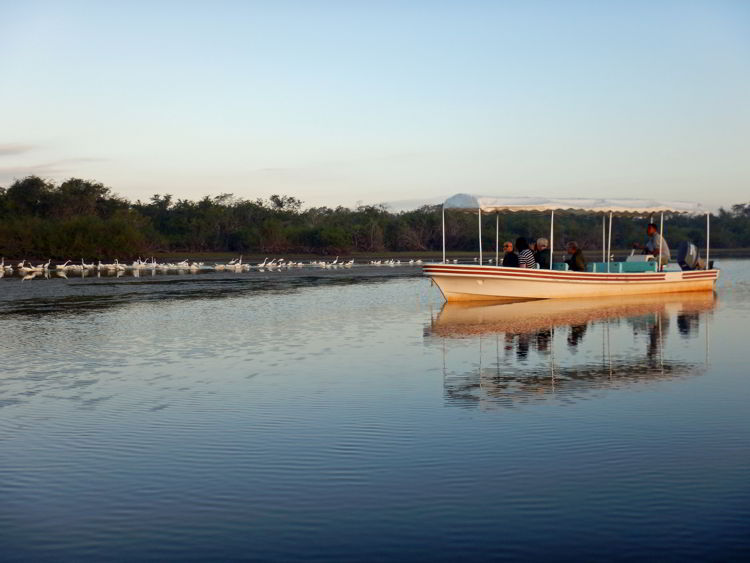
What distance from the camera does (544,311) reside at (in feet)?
82.7

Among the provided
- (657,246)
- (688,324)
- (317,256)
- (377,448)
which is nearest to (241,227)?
(317,256)

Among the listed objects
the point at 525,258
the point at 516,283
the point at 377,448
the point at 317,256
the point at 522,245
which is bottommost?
the point at 377,448

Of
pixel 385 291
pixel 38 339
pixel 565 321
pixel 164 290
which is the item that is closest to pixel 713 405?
pixel 565 321

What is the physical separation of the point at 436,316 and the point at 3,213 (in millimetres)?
84950

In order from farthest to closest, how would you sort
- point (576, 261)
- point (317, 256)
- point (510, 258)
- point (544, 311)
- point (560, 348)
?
point (317, 256)
point (576, 261)
point (510, 258)
point (544, 311)
point (560, 348)

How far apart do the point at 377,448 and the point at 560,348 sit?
27.9ft

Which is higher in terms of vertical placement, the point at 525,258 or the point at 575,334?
the point at 525,258

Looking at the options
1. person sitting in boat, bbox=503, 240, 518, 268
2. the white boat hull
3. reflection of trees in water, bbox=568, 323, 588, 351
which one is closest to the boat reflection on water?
reflection of trees in water, bbox=568, 323, 588, 351

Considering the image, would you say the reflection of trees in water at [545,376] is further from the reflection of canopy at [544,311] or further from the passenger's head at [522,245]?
the passenger's head at [522,245]

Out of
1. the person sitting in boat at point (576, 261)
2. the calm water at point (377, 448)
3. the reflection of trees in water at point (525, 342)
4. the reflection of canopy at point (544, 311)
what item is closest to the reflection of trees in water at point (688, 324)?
the calm water at point (377, 448)

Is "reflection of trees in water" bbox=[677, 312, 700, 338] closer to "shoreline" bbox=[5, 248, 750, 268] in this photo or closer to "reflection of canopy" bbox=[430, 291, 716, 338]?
"reflection of canopy" bbox=[430, 291, 716, 338]

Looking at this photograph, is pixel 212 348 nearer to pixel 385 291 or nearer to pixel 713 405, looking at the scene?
pixel 713 405

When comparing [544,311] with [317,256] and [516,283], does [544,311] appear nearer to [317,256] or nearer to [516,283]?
[516,283]

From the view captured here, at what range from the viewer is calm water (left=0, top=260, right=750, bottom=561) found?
616 centimetres
